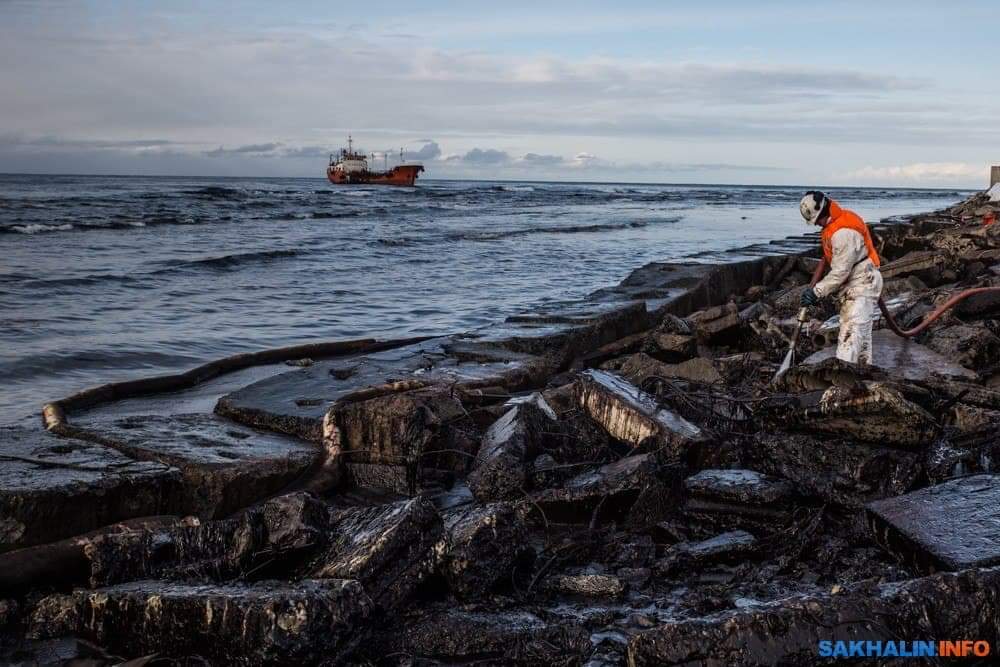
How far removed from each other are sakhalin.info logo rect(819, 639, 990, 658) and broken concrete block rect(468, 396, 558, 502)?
2.18 metres

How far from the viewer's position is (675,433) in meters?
5.08

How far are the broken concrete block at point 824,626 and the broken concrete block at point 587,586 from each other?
93 cm

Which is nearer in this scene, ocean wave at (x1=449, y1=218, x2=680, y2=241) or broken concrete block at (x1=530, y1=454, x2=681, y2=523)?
broken concrete block at (x1=530, y1=454, x2=681, y2=523)

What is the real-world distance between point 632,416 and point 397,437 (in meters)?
1.41

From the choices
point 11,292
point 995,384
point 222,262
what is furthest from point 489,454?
point 222,262

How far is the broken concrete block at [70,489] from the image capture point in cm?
418

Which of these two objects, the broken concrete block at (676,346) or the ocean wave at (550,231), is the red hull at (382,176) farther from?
the broken concrete block at (676,346)

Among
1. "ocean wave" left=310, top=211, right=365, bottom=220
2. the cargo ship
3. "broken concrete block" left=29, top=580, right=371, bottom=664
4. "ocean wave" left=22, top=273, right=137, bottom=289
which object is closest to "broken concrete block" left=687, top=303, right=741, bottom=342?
"broken concrete block" left=29, top=580, right=371, bottom=664

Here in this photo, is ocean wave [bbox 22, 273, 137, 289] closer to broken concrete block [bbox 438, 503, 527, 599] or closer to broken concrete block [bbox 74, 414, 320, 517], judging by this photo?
broken concrete block [bbox 74, 414, 320, 517]

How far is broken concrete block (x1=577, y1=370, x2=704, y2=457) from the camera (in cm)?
508

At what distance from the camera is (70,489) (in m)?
4.34

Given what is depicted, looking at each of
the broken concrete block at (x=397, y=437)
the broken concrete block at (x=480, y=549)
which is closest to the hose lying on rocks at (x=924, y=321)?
the broken concrete block at (x=397, y=437)

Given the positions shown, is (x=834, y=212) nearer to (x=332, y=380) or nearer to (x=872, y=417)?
(x=872, y=417)

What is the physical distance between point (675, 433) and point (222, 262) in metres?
15.0
